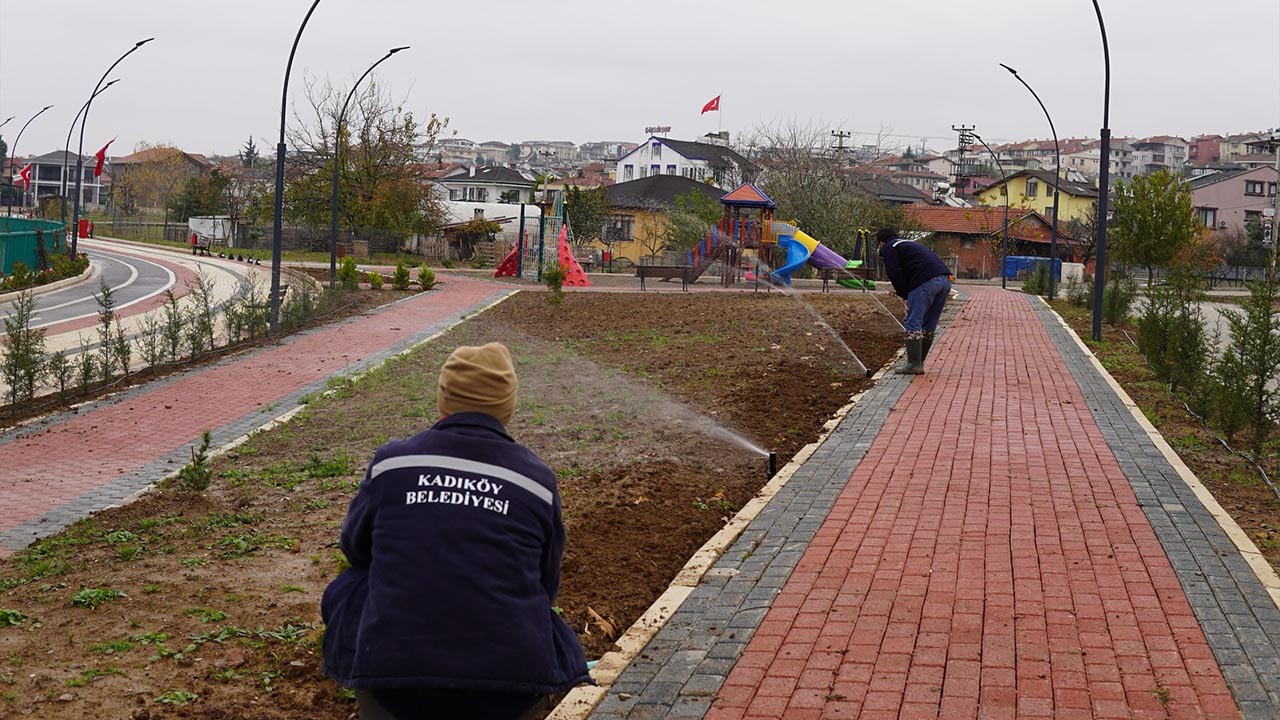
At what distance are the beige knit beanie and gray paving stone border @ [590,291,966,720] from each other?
72.5 inches

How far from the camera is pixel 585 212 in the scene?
62.4 m

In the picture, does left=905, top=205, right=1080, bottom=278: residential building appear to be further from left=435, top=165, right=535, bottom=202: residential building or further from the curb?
the curb

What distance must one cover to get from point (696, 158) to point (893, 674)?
330 ft

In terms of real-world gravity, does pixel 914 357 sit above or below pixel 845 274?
below

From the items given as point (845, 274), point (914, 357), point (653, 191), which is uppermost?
point (653, 191)

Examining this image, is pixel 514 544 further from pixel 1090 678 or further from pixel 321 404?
pixel 321 404

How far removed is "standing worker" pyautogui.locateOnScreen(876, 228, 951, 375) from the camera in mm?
15234

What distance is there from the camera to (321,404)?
1382cm

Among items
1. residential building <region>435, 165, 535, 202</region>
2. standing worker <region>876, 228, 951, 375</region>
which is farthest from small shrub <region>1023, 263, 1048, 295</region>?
residential building <region>435, 165, 535, 202</region>

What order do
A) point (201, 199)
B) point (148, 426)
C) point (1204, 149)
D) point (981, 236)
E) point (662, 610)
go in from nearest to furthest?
point (662, 610), point (148, 426), point (981, 236), point (201, 199), point (1204, 149)

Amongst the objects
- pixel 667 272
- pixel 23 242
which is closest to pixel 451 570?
pixel 667 272

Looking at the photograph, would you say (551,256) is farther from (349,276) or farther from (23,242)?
(23,242)

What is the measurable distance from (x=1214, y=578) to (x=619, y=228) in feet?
217

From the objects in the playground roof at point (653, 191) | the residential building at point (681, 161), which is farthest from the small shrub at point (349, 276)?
the residential building at point (681, 161)
